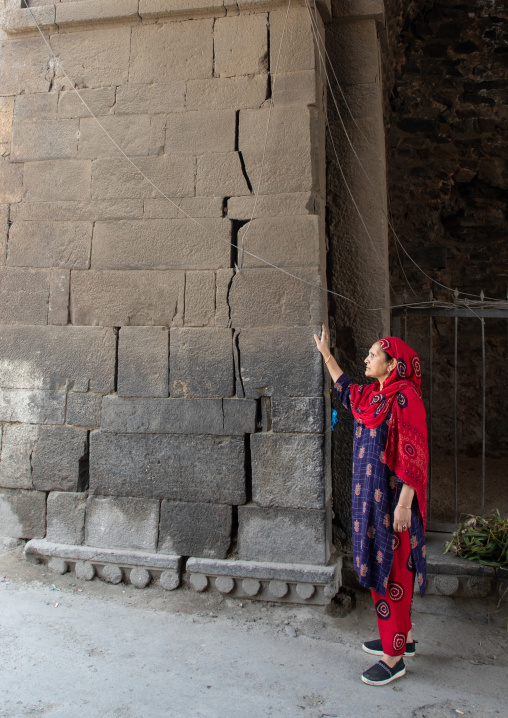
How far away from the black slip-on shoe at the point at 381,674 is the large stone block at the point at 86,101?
377 centimetres

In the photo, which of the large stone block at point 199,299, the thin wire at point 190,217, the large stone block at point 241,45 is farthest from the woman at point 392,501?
the large stone block at point 241,45

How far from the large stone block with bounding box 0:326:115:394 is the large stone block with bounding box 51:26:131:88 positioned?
1740 millimetres

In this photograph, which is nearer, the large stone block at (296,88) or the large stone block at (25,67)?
the large stone block at (296,88)

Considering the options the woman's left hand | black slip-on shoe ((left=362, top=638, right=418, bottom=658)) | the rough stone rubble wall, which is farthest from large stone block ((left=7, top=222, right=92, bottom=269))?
black slip-on shoe ((left=362, top=638, right=418, bottom=658))

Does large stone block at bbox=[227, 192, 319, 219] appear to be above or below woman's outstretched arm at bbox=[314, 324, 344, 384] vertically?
above

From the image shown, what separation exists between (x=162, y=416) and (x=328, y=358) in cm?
116

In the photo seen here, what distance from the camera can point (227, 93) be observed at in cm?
386

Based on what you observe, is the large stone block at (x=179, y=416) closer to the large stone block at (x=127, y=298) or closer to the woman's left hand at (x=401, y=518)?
the large stone block at (x=127, y=298)

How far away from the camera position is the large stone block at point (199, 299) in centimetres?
381

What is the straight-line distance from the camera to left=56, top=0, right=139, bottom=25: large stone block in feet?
13.1

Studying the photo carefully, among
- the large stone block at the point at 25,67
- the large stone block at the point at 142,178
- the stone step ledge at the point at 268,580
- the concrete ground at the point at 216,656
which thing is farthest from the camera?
the large stone block at the point at 25,67

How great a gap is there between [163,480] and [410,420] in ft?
5.63

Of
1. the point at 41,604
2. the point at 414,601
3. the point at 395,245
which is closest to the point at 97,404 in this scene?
the point at 41,604

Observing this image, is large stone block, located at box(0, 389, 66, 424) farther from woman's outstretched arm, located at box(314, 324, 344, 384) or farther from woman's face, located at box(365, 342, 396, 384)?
woman's face, located at box(365, 342, 396, 384)
